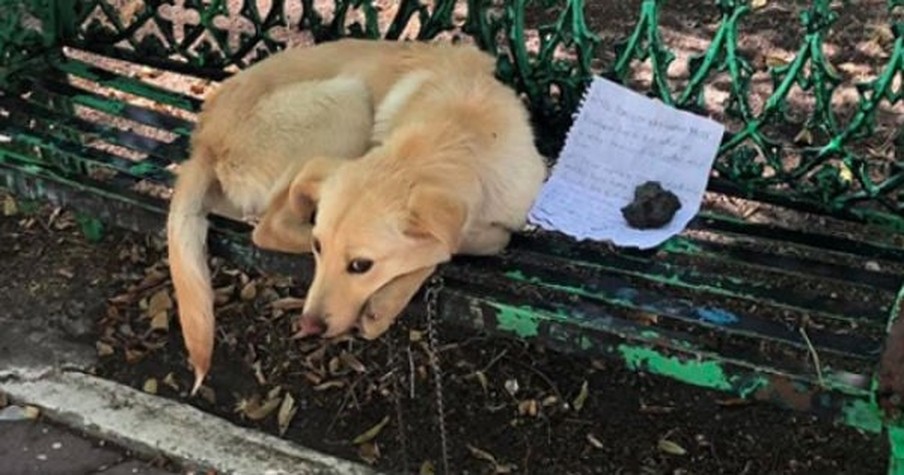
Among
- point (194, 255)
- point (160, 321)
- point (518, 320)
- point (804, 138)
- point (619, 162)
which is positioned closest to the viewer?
point (518, 320)

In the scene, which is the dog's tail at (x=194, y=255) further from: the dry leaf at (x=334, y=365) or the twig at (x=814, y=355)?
the twig at (x=814, y=355)

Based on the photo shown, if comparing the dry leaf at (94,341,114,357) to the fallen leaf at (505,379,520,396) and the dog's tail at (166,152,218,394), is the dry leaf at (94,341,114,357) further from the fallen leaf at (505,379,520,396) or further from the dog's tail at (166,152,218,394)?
the fallen leaf at (505,379,520,396)

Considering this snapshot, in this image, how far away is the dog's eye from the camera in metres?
3.00

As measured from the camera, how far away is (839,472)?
356 cm

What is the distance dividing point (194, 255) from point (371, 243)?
0.57m

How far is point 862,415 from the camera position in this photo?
2828 mm

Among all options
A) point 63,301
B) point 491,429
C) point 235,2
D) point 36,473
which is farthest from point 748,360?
point 235,2

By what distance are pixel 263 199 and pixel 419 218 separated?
1.99ft

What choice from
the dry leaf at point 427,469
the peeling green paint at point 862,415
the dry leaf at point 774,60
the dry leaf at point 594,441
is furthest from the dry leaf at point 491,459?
the dry leaf at point 774,60

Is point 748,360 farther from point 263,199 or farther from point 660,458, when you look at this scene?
point 263,199

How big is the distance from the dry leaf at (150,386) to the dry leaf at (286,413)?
0.39 meters

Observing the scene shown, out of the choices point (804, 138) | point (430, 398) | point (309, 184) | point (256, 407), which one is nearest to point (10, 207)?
point (256, 407)

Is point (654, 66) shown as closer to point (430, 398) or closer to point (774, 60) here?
point (430, 398)

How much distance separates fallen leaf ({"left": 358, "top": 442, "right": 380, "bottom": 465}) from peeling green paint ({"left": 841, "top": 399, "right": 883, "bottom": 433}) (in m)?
1.36
